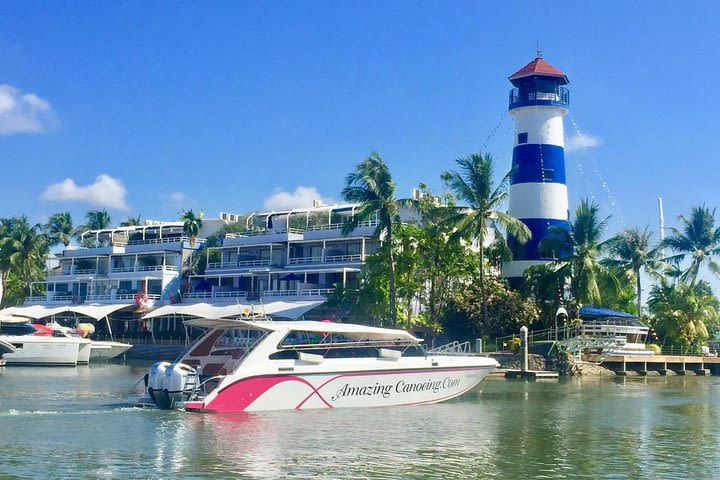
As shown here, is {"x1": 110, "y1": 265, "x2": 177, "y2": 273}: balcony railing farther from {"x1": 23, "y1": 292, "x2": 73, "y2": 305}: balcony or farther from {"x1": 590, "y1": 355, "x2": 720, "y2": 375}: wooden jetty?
{"x1": 590, "y1": 355, "x2": 720, "y2": 375}: wooden jetty

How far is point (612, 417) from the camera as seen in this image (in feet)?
92.7

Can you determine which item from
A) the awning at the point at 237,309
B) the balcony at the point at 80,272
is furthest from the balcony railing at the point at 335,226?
the balcony at the point at 80,272

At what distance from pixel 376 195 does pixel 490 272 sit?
10729mm

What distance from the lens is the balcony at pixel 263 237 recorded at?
69.9m

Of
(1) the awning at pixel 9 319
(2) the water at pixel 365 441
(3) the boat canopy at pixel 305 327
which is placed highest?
(1) the awning at pixel 9 319

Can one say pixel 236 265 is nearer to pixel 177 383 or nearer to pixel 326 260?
pixel 326 260

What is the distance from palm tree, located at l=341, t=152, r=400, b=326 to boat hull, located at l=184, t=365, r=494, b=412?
26.3m

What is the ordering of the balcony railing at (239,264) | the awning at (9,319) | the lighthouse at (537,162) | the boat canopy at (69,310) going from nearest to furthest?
1. the lighthouse at (537,162)
2. the awning at (9,319)
3. the balcony railing at (239,264)
4. the boat canopy at (69,310)

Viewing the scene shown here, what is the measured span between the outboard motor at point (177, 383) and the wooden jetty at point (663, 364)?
30.6 metres

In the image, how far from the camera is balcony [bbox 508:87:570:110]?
5934 cm

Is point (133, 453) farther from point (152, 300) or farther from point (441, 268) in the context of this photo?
point (152, 300)

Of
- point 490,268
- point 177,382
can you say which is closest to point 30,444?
point 177,382

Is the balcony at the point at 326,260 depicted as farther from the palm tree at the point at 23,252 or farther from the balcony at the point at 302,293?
the palm tree at the point at 23,252

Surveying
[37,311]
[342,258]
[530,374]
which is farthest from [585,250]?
[37,311]
